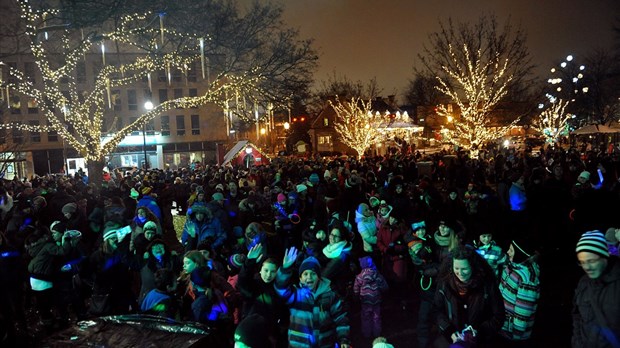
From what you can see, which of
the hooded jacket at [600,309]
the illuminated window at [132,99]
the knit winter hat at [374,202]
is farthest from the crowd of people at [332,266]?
the illuminated window at [132,99]

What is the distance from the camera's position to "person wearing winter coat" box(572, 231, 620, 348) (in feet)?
10.8

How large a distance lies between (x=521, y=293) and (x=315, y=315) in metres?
2.26

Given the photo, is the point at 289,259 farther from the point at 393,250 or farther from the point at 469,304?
the point at 393,250

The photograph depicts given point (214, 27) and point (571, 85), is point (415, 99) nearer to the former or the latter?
point (571, 85)

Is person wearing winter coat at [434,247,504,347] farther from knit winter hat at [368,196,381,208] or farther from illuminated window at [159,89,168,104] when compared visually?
illuminated window at [159,89,168,104]

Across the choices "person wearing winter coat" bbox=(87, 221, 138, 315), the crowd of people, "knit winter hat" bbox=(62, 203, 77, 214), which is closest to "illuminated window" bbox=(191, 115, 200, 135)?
the crowd of people

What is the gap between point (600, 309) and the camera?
337 cm

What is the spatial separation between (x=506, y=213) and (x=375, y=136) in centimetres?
2852

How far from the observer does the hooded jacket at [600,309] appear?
3.29 m

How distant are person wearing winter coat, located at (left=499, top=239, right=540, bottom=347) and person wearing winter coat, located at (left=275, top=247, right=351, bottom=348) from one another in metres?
1.89

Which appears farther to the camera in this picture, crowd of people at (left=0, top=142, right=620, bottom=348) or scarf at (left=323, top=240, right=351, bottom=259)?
scarf at (left=323, top=240, right=351, bottom=259)

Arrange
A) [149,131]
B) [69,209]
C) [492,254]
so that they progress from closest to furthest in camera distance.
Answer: [492,254], [69,209], [149,131]

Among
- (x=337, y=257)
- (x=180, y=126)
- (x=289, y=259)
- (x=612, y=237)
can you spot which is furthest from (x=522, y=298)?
(x=180, y=126)

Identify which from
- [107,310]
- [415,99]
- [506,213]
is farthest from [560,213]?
[415,99]
